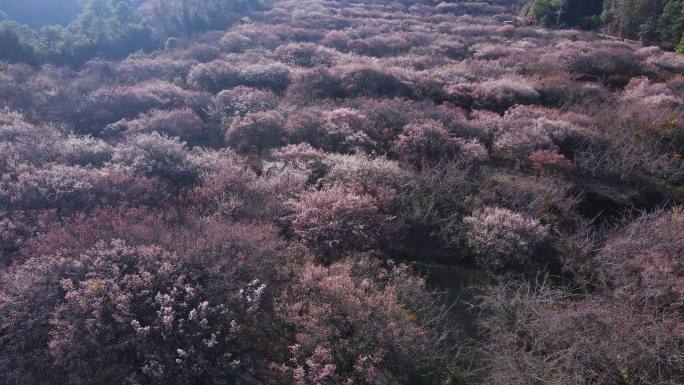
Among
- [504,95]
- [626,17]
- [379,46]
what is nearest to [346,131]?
[504,95]

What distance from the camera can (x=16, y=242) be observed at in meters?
6.56

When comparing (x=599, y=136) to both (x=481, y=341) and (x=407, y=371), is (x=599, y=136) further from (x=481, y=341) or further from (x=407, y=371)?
(x=407, y=371)

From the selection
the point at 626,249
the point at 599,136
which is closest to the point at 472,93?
the point at 599,136

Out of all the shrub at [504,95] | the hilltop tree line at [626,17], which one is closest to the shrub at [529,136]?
the shrub at [504,95]

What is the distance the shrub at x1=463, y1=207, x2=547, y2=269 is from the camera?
7301mm

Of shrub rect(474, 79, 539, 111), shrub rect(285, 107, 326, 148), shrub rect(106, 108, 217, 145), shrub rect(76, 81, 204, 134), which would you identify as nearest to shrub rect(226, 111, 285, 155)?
shrub rect(285, 107, 326, 148)

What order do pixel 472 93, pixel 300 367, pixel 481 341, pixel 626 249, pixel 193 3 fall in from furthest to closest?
pixel 193 3 → pixel 472 93 → pixel 626 249 → pixel 481 341 → pixel 300 367

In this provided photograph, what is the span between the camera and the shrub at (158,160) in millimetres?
9086

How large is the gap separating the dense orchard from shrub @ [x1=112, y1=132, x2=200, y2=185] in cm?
4

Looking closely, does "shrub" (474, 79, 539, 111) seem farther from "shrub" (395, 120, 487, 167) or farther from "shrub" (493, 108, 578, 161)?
"shrub" (395, 120, 487, 167)

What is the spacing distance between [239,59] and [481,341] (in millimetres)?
15653

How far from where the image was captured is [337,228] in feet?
23.5

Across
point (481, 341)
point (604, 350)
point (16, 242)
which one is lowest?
point (481, 341)

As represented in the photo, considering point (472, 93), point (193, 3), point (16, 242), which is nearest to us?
point (16, 242)
